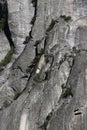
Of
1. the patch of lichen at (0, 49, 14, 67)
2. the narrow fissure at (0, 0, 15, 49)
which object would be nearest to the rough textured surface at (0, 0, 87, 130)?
the narrow fissure at (0, 0, 15, 49)

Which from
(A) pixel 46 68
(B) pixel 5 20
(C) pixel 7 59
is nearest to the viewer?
(A) pixel 46 68

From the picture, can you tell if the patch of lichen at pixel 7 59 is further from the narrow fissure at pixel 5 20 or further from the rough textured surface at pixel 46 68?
the narrow fissure at pixel 5 20

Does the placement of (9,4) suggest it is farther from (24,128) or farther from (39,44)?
(24,128)

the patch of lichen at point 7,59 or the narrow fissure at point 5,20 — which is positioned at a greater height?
the narrow fissure at point 5,20

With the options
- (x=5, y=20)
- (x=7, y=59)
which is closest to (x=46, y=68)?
(x=7, y=59)

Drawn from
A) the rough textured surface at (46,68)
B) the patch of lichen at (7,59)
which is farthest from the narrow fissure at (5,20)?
the patch of lichen at (7,59)

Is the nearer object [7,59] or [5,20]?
[7,59]

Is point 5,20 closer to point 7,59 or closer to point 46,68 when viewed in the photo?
point 7,59

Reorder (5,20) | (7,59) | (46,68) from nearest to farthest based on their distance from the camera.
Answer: (46,68) < (7,59) < (5,20)
